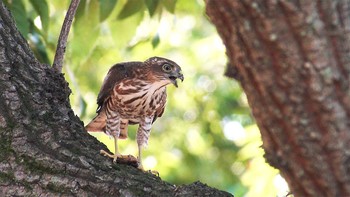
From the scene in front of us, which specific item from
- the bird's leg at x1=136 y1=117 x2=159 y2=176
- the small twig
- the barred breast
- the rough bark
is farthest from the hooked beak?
the rough bark

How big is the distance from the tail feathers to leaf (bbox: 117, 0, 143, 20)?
1.03 m

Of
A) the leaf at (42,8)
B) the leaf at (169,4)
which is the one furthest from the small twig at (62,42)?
the leaf at (169,4)

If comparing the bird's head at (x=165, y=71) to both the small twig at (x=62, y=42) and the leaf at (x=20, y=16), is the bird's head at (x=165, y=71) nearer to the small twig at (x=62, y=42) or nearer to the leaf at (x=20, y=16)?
the leaf at (x=20, y=16)

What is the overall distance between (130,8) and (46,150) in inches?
77.6

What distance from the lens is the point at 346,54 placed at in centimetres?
272

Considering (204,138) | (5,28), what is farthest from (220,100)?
(5,28)

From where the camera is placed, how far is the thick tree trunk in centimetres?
270

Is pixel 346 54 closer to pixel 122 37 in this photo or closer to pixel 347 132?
pixel 347 132

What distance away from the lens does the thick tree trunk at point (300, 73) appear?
8.84 feet

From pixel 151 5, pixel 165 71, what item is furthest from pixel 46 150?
pixel 165 71

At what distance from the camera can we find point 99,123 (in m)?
6.50

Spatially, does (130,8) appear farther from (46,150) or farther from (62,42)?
(46,150)

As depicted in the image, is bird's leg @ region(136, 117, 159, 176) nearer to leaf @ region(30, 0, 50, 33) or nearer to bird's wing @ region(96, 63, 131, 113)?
bird's wing @ region(96, 63, 131, 113)

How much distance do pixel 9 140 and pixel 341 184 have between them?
5.54 feet
